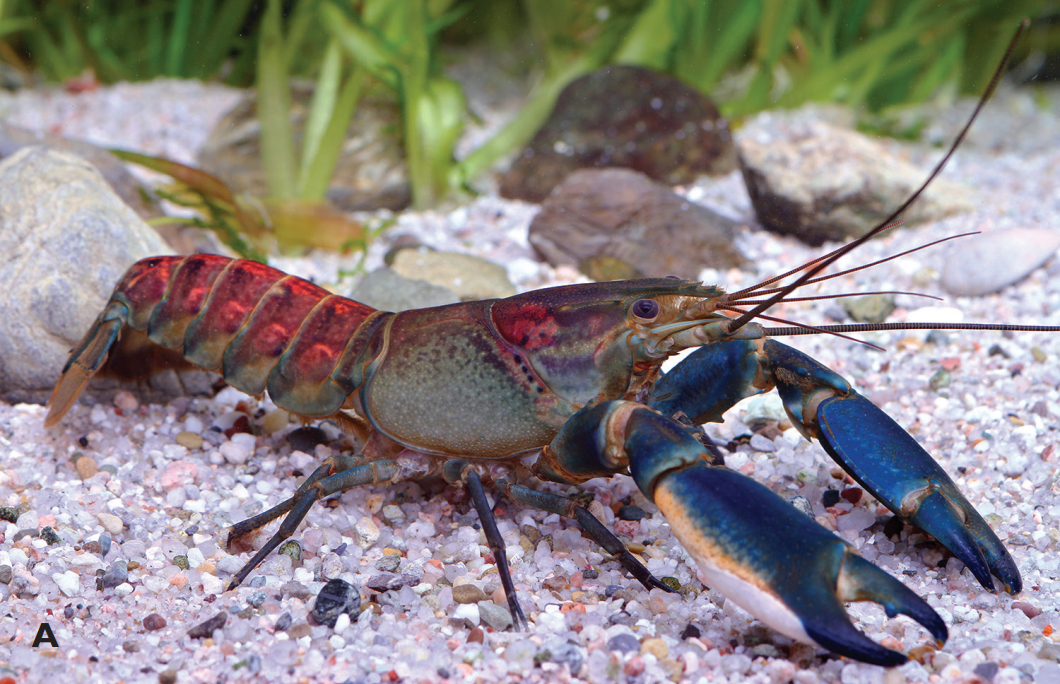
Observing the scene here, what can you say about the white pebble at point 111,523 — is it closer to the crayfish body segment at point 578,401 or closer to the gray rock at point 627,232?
the crayfish body segment at point 578,401

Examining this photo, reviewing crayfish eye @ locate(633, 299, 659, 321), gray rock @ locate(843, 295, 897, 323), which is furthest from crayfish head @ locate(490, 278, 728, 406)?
gray rock @ locate(843, 295, 897, 323)

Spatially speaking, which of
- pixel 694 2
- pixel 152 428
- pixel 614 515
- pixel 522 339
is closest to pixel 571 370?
pixel 522 339

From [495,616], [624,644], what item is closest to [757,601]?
[624,644]

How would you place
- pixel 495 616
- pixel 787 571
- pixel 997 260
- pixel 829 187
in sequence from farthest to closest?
pixel 829 187 → pixel 997 260 → pixel 495 616 → pixel 787 571

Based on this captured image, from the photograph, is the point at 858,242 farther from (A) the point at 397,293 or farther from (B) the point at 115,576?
(A) the point at 397,293

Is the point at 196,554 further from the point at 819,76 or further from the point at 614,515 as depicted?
the point at 819,76

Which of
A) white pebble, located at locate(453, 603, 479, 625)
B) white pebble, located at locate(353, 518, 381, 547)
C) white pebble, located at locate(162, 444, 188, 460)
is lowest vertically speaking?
white pebble, located at locate(162, 444, 188, 460)

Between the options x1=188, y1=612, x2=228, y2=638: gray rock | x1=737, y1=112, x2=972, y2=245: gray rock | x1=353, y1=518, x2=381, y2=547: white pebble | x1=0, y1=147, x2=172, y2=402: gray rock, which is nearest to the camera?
x1=188, y1=612, x2=228, y2=638: gray rock

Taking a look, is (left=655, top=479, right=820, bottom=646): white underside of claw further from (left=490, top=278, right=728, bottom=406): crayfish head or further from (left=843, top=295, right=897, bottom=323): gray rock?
(left=843, top=295, right=897, bottom=323): gray rock
